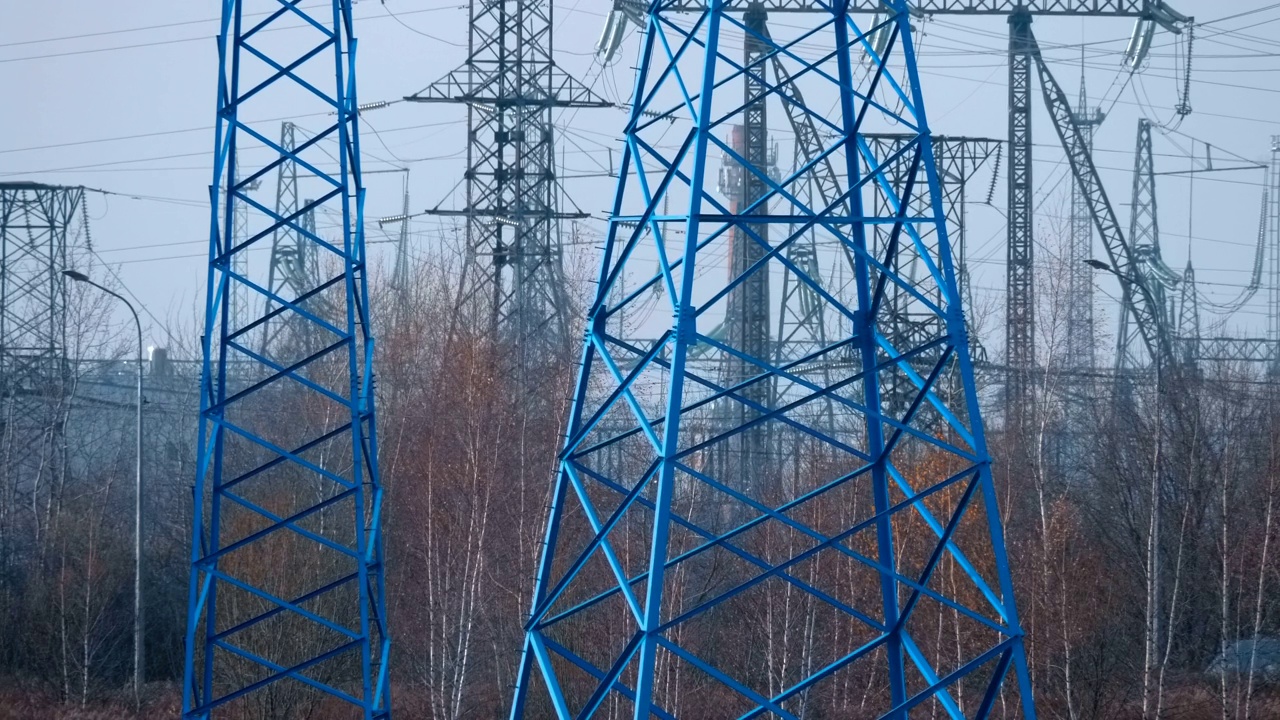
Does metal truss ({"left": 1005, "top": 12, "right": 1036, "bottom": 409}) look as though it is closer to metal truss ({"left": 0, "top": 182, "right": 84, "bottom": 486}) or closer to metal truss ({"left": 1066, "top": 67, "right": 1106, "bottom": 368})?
metal truss ({"left": 1066, "top": 67, "right": 1106, "bottom": 368})

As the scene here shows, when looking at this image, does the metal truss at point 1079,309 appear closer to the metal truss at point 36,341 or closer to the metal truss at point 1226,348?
the metal truss at point 1226,348

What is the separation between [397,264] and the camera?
4866 cm

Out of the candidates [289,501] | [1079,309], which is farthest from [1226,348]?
[289,501]

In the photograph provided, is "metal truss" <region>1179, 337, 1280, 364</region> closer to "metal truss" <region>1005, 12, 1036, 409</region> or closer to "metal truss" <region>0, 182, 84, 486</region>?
"metal truss" <region>1005, 12, 1036, 409</region>

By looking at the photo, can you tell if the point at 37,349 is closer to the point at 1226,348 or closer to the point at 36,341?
the point at 36,341

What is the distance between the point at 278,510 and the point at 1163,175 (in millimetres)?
37782

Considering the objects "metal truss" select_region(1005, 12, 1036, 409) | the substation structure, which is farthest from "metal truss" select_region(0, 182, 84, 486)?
"metal truss" select_region(1005, 12, 1036, 409)

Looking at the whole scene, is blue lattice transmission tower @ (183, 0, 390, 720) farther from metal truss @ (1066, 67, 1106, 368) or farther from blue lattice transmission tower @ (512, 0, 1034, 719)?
metal truss @ (1066, 67, 1106, 368)

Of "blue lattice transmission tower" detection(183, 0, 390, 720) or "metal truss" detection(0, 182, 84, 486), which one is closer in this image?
"blue lattice transmission tower" detection(183, 0, 390, 720)

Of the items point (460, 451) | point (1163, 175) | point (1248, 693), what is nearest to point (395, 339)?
point (460, 451)

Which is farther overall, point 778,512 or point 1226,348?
point 1226,348

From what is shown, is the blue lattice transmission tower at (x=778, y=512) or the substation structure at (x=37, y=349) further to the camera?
the substation structure at (x=37, y=349)

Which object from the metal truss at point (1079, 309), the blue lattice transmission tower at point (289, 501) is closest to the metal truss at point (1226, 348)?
the metal truss at point (1079, 309)

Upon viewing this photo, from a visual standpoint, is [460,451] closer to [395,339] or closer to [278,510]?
[278,510]
